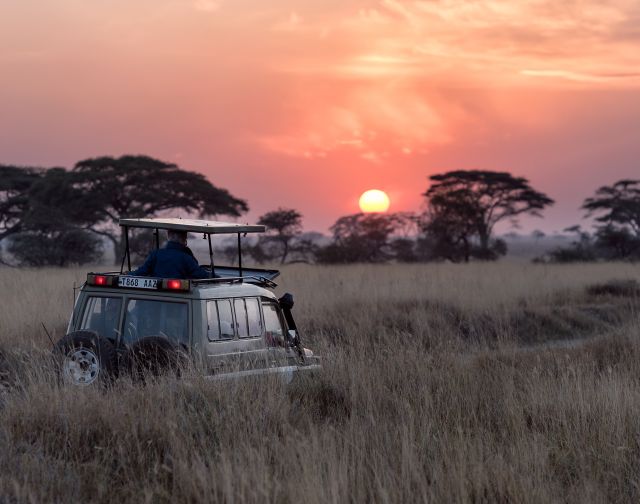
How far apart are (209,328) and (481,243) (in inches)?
1561

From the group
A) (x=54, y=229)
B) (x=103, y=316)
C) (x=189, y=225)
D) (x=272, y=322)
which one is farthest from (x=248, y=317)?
(x=54, y=229)

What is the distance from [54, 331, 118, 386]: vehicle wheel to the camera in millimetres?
7223

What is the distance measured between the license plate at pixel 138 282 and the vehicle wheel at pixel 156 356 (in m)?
0.47

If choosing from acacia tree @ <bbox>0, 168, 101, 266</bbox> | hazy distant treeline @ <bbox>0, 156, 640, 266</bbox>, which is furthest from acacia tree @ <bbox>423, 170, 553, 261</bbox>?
acacia tree @ <bbox>0, 168, 101, 266</bbox>

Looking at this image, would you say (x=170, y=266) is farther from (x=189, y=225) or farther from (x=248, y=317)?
(x=248, y=317)

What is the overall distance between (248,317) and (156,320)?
2.73 feet

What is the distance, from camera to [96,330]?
25.4 ft

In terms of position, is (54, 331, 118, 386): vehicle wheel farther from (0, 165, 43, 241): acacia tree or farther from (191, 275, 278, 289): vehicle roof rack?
(0, 165, 43, 241): acacia tree

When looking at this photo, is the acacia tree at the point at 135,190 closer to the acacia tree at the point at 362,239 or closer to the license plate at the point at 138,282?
the acacia tree at the point at 362,239

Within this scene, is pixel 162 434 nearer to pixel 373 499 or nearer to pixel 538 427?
pixel 373 499

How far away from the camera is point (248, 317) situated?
7.77 m

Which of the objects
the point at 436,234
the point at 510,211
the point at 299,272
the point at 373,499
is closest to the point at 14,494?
the point at 373,499

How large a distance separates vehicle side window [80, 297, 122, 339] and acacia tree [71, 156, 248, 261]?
94.4 ft

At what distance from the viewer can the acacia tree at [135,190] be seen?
3662 cm
